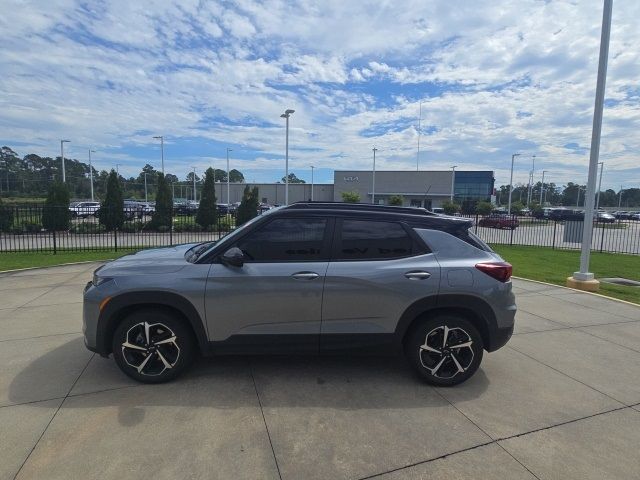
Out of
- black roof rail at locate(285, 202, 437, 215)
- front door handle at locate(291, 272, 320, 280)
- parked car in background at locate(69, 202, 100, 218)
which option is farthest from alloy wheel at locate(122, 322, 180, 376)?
parked car in background at locate(69, 202, 100, 218)

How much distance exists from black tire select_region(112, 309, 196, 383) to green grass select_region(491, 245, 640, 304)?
26.9 feet

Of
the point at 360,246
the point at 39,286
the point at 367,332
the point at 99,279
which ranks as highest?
the point at 360,246

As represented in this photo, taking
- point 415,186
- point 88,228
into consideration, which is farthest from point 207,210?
point 415,186

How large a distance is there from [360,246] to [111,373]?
2723 mm

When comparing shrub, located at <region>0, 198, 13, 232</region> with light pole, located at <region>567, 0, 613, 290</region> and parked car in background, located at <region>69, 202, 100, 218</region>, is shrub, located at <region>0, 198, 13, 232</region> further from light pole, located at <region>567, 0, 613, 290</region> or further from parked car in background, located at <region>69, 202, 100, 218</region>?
light pole, located at <region>567, 0, 613, 290</region>

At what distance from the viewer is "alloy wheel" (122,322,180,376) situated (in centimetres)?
363

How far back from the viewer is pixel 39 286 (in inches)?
310

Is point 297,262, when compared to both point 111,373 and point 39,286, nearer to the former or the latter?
point 111,373

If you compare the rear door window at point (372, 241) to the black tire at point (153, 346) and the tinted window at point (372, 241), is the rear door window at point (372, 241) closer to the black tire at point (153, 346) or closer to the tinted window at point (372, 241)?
the tinted window at point (372, 241)

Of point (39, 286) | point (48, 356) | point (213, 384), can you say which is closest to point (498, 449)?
point (213, 384)

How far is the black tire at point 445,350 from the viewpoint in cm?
372

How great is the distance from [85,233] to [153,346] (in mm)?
20362

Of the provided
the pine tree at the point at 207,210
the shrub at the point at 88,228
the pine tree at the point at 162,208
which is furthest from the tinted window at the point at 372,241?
the pine tree at the point at 207,210

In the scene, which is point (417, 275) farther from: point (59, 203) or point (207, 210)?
point (207, 210)
